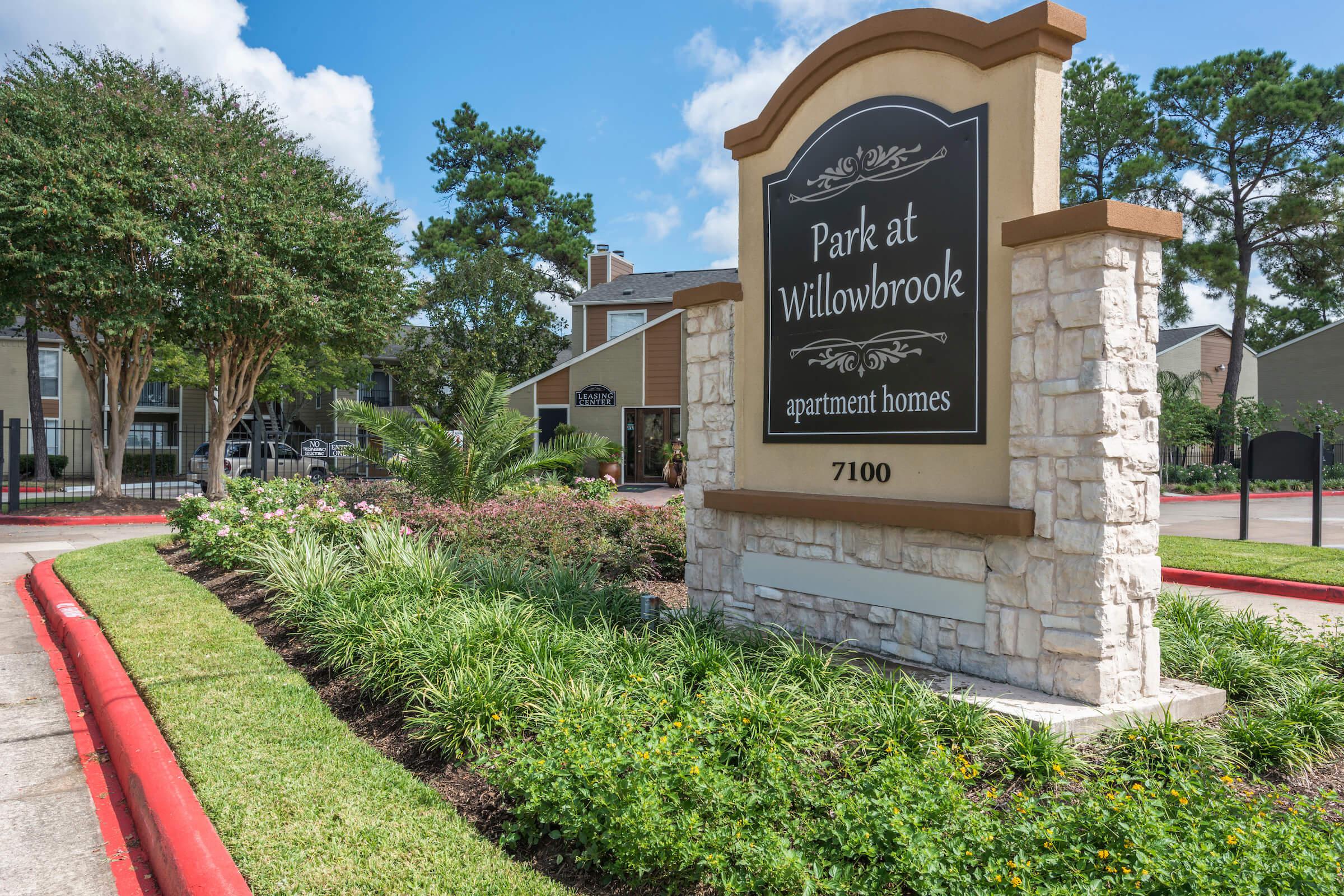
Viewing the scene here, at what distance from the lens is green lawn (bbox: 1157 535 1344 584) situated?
370 inches

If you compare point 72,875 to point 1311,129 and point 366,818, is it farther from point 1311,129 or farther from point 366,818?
point 1311,129

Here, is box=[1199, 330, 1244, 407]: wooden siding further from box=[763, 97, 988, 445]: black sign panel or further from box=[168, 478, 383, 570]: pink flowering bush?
box=[168, 478, 383, 570]: pink flowering bush

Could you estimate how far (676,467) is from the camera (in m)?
26.0

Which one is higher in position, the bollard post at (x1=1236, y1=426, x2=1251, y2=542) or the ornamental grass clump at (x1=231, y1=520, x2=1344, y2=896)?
the bollard post at (x1=1236, y1=426, x2=1251, y2=542)

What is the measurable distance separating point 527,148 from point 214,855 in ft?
159

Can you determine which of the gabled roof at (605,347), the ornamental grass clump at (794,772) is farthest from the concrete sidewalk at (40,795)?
the gabled roof at (605,347)

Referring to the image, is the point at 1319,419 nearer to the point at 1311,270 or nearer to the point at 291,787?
the point at 1311,270

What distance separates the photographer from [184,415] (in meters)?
39.8

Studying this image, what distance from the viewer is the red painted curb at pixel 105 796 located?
11.9ft

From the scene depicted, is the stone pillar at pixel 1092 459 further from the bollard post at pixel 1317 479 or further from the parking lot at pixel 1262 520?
the parking lot at pixel 1262 520

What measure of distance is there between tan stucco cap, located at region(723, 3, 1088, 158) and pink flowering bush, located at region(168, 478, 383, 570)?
602 centimetres

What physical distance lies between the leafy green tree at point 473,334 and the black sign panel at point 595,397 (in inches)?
211

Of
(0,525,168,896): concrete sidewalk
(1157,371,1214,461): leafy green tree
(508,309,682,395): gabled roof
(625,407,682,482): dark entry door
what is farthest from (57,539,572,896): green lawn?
(1157,371,1214,461): leafy green tree

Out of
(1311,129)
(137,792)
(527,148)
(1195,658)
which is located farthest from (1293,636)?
(527,148)
